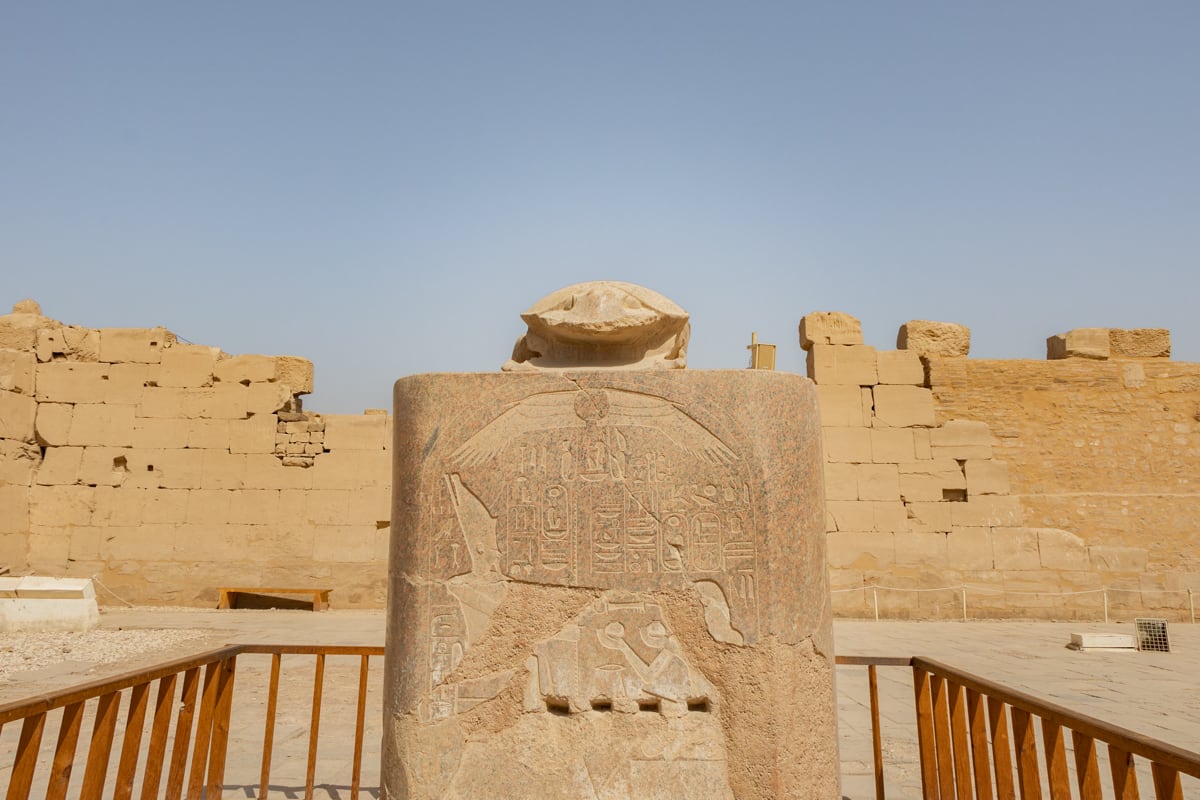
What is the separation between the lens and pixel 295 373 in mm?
10914

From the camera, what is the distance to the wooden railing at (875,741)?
2.15 metres

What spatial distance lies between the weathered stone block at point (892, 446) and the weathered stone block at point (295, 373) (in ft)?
24.0

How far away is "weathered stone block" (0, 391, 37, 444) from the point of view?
33.3 feet

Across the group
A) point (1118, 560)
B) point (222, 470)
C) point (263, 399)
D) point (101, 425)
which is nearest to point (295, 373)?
point (263, 399)

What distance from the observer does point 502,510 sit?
2.69 metres

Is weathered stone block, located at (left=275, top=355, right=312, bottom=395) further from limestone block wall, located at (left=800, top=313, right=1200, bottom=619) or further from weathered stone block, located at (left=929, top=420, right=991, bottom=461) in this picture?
weathered stone block, located at (left=929, top=420, right=991, bottom=461)

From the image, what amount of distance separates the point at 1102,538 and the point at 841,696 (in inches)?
255

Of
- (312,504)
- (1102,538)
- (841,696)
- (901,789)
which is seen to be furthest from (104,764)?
(1102,538)

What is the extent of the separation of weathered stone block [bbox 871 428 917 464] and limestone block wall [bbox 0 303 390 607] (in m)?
6.14

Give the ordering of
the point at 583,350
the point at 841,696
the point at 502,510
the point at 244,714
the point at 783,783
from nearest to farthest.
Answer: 1. the point at 783,783
2. the point at 502,510
3. the point at 583,350
4. the point at 244,714
5. the point at 841,696

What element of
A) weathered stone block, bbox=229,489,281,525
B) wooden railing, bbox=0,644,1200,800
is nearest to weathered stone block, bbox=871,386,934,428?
wooden railing, bbox=0,644,1200,800

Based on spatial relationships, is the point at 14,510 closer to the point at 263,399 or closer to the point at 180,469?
the point at 180,469

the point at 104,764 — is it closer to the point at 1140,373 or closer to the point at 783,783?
the point at 783,783

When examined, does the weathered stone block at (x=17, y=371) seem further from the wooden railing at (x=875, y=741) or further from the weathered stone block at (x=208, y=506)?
the wooden railing at (x=875, y=741)
